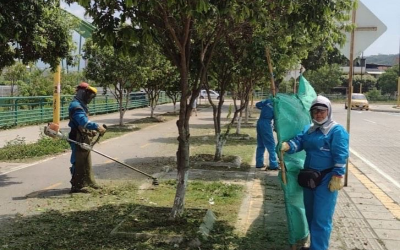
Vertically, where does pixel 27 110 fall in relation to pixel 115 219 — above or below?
above

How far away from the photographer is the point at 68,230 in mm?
5395

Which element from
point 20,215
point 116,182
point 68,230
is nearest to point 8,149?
point 116,182

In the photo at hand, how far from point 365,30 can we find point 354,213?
364cm

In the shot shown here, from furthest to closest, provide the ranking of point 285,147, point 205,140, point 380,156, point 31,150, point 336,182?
point 205,140
point 380,156
point 31,150
point 285,147
point 336,182

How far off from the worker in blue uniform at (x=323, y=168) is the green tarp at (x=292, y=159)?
14 centimetres

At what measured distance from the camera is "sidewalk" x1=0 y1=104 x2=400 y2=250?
5.28 meters

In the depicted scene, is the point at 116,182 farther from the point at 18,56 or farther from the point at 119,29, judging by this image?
the point at 119,29

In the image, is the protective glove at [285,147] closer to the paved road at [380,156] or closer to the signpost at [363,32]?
the paved road at [380,156]

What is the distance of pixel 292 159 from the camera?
191 inches

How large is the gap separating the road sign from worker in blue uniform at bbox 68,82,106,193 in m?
4.58

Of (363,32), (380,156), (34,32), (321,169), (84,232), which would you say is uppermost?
(363,32)

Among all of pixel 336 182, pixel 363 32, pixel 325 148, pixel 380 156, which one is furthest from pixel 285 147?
pixel 380 156

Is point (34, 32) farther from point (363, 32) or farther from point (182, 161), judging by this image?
point (363, 32)

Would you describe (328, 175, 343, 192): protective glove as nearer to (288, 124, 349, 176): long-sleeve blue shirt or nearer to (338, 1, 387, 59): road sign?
(288, 124, 349, 176): long-sleeve blue shirt
